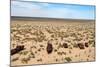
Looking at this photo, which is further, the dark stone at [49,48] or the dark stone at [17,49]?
the dark stone at [49,48]

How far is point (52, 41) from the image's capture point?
2.53m

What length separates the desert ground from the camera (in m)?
2.40

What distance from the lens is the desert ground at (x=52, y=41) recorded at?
2.40m

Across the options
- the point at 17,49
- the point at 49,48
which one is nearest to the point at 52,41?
the point at 49,48

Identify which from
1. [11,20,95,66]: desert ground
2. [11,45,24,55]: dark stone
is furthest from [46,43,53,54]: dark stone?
[11,45,24,55]: dark stone

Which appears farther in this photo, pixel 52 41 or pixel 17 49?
pixel 52 41

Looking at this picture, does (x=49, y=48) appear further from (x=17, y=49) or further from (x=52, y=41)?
(x=17, y=49)

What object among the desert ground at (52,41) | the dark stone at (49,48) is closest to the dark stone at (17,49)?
the desert ground at (52,41)

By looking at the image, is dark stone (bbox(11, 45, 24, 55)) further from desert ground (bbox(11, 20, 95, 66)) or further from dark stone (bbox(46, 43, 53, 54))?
dark stone (bbox(46, 43, 53, 54))

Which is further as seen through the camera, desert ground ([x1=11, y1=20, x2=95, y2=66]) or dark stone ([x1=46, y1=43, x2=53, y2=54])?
dark stone ([x1=46, y1=43, x2=53, y2=54])

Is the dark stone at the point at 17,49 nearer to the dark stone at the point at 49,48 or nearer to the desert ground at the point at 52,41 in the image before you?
the desert ground at the point at 52,41
